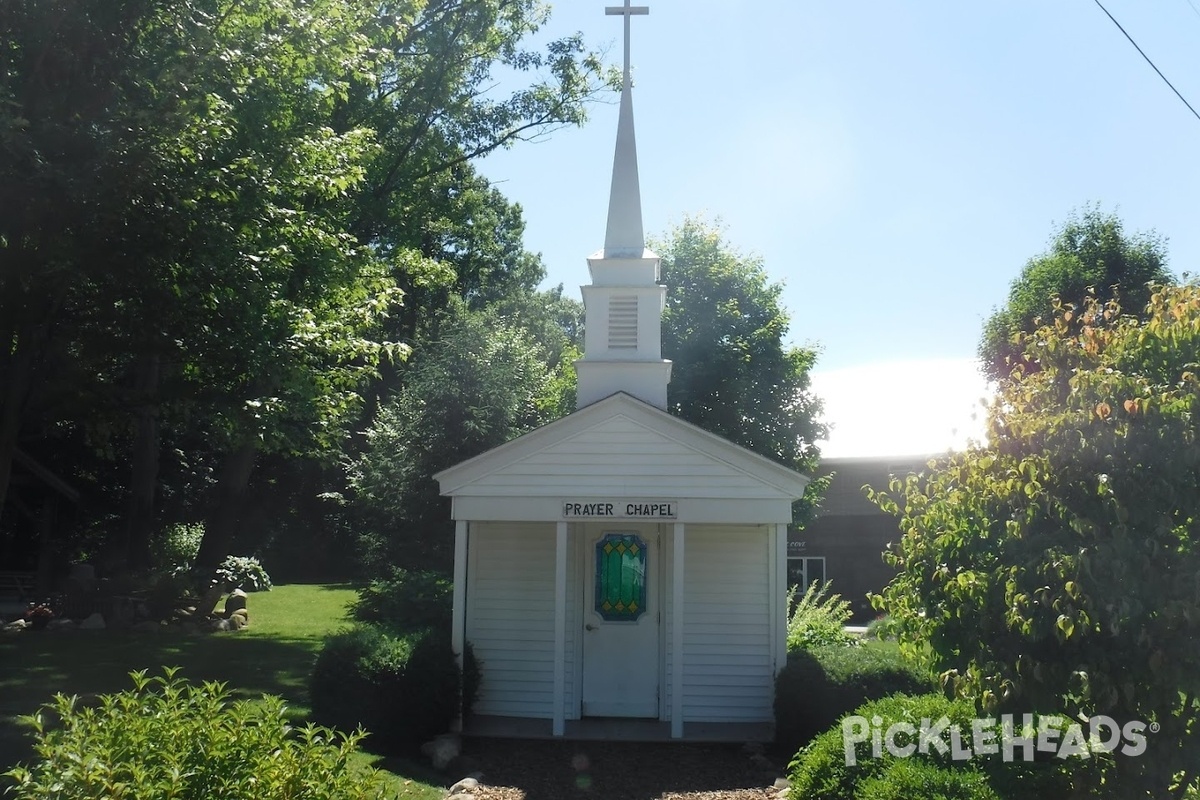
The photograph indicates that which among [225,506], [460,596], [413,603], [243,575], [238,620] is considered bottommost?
[238,620]

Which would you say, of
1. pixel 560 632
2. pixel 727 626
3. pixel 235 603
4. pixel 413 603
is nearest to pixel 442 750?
pixel 560 632

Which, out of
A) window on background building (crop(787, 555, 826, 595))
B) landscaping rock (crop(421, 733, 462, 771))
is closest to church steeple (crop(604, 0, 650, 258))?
landscaping rock (crop(421, 733, 462, 771))

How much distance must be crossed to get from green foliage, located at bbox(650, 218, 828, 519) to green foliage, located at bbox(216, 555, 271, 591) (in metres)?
12.5

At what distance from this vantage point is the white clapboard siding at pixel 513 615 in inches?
546

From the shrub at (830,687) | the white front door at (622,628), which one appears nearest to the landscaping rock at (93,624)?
the white front door at (622,628)

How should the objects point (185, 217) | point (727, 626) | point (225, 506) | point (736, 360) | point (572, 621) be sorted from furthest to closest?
point (736, 360)
point (225, 506)
point (572, 621)
point (727, 626)
point (185, 217)

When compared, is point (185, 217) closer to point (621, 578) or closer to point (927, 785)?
point (621, 578)

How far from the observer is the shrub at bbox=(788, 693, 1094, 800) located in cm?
712

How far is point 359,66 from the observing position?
1830 centimetres

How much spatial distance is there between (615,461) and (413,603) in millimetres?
4075

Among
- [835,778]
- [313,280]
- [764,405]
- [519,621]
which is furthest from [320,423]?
[764,405]

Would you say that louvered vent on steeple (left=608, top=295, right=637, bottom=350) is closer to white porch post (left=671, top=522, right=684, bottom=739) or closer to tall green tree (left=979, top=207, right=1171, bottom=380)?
white porch post (left=671, top=522, right=684, bottom=739)

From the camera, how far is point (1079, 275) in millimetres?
34812

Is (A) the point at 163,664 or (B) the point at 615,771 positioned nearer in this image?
(B) the point at 615,771
